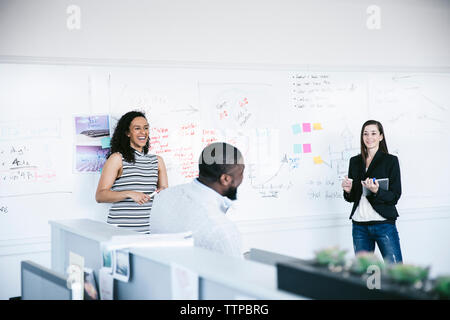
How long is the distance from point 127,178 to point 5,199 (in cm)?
76

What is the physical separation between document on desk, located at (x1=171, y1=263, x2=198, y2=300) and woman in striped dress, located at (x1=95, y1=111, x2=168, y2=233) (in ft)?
5.91

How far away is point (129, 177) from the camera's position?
3.31 meters

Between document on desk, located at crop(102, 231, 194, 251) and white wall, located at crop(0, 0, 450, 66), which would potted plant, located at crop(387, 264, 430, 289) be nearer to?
document on desk, located at crop(102, 231, 194, 251)

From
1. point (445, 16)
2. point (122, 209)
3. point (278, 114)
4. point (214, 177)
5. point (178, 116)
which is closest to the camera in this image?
point (214, 177)

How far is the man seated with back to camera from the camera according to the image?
1851 mm

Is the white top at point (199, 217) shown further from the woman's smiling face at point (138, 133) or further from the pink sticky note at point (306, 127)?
the pink sticky note at point (306, 127)

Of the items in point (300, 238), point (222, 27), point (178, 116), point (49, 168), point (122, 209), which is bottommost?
point (300, 238)

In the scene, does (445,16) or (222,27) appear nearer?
(222,27)

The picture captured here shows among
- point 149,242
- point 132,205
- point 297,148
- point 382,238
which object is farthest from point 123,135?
point 149,242

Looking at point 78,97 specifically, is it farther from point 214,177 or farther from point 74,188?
point 214,177

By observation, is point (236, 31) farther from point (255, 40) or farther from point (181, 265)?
point (181, 265)

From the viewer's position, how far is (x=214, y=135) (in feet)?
12.7

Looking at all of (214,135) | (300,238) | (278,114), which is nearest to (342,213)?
(300,238)

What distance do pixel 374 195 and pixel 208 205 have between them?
1868 mm
